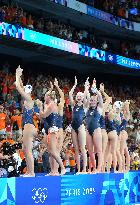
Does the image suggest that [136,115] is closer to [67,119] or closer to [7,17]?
[67,119]

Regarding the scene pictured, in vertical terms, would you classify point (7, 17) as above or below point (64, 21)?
below

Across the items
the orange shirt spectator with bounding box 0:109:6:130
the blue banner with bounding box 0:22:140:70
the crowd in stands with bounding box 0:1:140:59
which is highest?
the crowd in stands with bounding box 0:1:140:59

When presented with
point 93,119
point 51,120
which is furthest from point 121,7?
point 51,120

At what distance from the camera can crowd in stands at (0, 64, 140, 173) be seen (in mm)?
12562

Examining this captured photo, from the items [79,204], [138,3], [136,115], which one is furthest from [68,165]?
[138,3]

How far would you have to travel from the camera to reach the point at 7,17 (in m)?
17.9

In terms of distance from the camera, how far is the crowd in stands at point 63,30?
61.1 ft

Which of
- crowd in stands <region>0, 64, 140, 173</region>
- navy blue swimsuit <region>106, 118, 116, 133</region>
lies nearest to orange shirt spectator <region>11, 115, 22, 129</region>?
crowd in stands <region>0, 64, 140, 173</region>

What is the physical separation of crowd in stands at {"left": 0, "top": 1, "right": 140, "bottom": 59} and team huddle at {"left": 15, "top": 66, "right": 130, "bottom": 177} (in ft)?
22.9

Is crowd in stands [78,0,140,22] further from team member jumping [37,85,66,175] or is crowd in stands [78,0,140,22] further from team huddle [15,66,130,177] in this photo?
team member jumping [37,85,66,175]

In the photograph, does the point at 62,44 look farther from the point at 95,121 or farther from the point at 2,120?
the point at 95,121

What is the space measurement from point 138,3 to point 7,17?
12813 millimetres

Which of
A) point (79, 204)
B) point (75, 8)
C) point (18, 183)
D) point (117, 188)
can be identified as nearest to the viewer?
point (18, 183)

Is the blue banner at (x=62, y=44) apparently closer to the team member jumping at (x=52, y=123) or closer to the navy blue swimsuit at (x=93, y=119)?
the navy blue swimsuit at (x=93, y=119)
